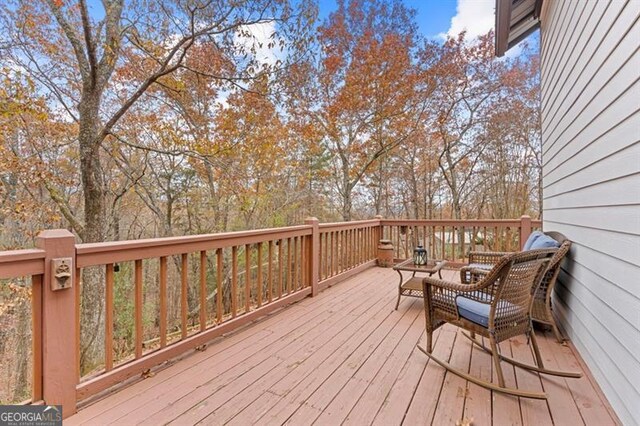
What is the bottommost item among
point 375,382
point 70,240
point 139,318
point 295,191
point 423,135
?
point 375,382

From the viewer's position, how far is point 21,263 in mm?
1539

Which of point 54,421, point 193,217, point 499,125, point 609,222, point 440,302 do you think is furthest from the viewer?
point 499,125

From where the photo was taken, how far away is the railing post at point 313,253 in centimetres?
411

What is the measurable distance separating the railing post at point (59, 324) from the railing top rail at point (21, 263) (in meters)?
0.03

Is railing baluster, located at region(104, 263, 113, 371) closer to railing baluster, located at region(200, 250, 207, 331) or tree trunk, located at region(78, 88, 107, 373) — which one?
railing baluster, located at region(200, 250, 207, 331)

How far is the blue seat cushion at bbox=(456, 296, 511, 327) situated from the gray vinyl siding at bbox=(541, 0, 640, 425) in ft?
2.03

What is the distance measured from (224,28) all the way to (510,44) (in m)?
4.66

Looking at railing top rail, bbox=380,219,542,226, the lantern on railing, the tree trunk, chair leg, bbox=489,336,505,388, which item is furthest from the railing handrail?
the tree trunk

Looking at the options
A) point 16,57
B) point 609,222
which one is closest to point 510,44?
point 609,222

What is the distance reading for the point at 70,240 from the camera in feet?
5.63

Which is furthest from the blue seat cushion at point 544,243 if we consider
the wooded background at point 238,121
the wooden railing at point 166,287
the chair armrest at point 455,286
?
the wooded background at point 238,121

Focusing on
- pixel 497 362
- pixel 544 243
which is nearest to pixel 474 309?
pixel 497 362

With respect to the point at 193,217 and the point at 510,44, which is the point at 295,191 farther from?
the point at 510,44

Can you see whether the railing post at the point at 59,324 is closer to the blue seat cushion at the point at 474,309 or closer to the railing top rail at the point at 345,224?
the blue seat cushion at the point at 474,309
